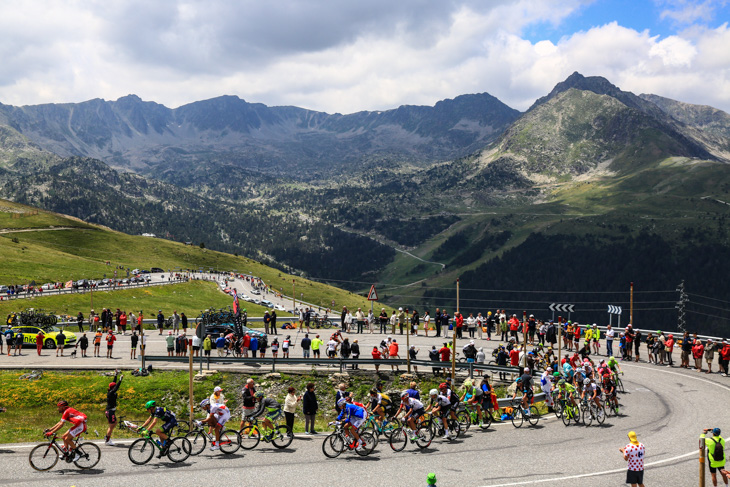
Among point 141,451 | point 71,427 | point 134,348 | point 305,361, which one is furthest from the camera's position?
point 134,348

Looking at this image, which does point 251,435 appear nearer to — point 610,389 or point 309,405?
point 309,405

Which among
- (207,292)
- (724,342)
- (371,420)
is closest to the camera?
(371,420)

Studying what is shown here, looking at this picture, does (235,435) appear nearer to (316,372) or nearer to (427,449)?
(427,449)

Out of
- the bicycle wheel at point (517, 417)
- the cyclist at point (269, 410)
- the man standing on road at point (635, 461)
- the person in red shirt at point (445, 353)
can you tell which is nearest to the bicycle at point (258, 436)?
the cyclist at point (269, 410)

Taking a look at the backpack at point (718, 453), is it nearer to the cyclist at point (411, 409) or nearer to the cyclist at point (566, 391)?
the cyclist at point (566, 391)

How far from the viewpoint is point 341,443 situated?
20203 millimetres

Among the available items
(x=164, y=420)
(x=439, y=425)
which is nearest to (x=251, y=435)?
(x=164, y=420)

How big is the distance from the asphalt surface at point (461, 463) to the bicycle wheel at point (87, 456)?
0.90 ft

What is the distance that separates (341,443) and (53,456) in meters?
9.96

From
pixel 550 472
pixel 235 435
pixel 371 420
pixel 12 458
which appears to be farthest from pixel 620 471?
pixel 12 458

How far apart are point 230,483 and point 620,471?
13.4 metres

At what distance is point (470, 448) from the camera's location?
21.6 metres

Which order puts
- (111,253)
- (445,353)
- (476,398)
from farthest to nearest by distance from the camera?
1. (111,253)
2. (445,353)
3. (476,398)

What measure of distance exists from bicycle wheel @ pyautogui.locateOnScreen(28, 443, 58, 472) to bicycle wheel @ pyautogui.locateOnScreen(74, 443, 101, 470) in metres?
0.73
